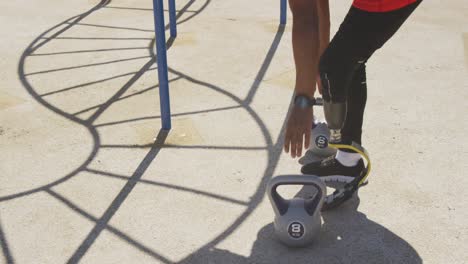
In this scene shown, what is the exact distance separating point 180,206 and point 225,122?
3.31 ft

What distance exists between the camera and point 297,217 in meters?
2.63

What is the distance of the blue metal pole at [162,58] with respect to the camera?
11.3 feet

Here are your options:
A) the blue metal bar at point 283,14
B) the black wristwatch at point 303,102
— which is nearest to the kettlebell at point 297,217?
the black wristwatch at point 303,102

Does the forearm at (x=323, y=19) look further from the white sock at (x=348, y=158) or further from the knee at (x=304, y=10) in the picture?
the knee at (x=304, y=10)

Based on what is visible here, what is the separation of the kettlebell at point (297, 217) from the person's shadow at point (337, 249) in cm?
6

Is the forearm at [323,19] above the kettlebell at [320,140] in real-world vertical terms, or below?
above

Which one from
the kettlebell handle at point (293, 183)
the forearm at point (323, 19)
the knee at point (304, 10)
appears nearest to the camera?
the knee at point (304, 10)

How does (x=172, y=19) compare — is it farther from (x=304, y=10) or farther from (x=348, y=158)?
(x=304, y=10)

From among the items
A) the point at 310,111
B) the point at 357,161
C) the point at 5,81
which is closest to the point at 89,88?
the point at 5,81

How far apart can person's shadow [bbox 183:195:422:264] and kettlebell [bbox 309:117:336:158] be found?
664 mm

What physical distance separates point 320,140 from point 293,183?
95 centimetres

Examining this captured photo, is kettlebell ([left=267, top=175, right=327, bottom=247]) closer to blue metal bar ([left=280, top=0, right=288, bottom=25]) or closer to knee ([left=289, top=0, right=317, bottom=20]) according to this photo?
knee ([left=289, top=0, right=317, bottom=20])

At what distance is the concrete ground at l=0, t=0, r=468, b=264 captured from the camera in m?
2.72

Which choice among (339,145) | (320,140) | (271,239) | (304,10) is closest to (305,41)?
(304,10)
